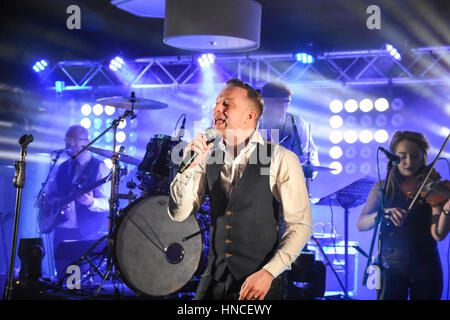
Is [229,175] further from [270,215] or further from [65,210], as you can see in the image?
[65,210]

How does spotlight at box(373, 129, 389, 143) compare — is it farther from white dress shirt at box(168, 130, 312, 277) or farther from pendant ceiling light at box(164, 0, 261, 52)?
white dress shirt at box(168, 130, 312, 277)

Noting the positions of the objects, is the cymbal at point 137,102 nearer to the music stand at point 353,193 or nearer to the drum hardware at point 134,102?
the drum hardware at point 134,102

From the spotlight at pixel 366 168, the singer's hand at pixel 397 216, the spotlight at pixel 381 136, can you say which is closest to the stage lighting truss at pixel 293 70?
the spotlight at pixel 381 136

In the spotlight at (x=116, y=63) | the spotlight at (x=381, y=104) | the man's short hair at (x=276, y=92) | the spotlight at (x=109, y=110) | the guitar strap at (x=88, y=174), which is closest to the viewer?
the man's short hair at (x=276, y=92)

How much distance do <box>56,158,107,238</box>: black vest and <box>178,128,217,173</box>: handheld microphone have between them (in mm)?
4900

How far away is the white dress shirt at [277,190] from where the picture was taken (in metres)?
2.63

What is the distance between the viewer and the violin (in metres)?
4.22

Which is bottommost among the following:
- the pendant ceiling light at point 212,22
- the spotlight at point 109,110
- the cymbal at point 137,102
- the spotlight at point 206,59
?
the cymbal at point 137,102

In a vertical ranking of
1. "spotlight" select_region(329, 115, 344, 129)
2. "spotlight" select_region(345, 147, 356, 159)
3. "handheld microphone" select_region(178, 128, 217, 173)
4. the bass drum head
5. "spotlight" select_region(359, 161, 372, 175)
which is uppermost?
"spotlight" select_region(329, 115, 344, 129)

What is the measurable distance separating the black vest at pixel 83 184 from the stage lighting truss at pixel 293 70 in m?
2.60

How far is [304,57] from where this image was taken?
8.39 metres

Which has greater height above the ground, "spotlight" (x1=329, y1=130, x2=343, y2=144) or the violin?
"spotlight" (x1=329, y1=130, x2=343, y2=144)

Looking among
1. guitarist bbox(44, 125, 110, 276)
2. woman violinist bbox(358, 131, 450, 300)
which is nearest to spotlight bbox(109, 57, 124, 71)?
guitarist bbox(44, 125, 110, 276)
